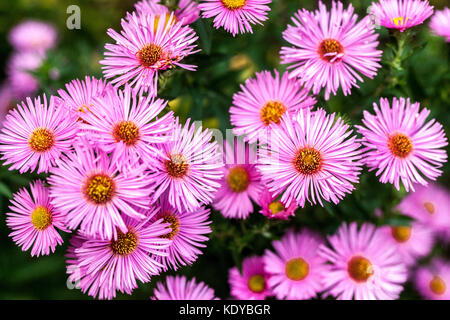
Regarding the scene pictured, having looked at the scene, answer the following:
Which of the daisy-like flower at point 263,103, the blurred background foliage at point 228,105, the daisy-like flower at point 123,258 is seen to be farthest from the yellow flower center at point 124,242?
the daisy-like flower at point 263,103

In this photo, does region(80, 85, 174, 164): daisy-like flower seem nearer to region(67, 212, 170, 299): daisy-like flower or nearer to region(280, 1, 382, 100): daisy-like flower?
region(67, 212, 170, 299): daisy-like flower

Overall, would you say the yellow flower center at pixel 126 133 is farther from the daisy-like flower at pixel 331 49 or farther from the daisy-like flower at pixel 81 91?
the daisy-like flower at pixel 331 49

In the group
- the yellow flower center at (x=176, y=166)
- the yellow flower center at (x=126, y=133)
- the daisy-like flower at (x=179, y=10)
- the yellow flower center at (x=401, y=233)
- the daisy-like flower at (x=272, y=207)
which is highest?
the daisy-like flower at (x=179, y=10)

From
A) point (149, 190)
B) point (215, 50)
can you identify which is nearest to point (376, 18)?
point (215, 50)

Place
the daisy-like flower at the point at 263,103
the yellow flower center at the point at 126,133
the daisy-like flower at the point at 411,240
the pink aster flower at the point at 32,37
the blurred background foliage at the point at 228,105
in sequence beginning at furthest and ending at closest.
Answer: the pink aster flower at the point at 32,37, the daisy-like flower at the point at 411,240, the blurred background foliage at the point at 228,105, the daisy-like flower at the point at 263,103, the yellow flower center at the point at 126,133

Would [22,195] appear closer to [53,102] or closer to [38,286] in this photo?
[53,102]

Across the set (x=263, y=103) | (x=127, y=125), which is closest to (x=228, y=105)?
(x=263, y=103)

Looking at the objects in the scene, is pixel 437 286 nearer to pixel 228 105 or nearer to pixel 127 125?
pixel 228 105
